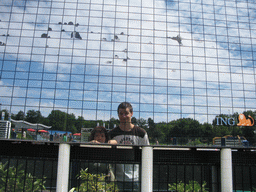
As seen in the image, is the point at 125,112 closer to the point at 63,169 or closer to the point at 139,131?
the point at 139,131

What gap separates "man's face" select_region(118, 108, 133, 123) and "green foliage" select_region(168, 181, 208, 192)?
1038 centimetres

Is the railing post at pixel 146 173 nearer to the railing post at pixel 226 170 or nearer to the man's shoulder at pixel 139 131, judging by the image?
the man's shoulder at pixel 139 131

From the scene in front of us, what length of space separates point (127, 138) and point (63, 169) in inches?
336

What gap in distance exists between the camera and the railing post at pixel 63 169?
28766mm

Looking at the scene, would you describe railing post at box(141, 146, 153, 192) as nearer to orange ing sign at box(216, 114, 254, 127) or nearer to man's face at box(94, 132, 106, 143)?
man's face at box(94, 132, 106, 143)

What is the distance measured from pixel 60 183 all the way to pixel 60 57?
16.0m

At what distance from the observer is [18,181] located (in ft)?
104

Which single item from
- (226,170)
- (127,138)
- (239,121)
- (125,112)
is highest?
(125,112)

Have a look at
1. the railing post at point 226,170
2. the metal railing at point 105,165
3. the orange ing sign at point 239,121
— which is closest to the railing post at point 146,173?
the metal railing at point 105,165

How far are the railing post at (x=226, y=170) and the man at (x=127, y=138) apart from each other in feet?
31.3

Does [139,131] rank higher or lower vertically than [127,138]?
higher

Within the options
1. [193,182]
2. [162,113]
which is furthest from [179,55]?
[193,182]

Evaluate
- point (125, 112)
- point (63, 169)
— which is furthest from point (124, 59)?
point (63, 169)

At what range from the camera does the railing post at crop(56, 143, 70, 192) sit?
94.4 ft
